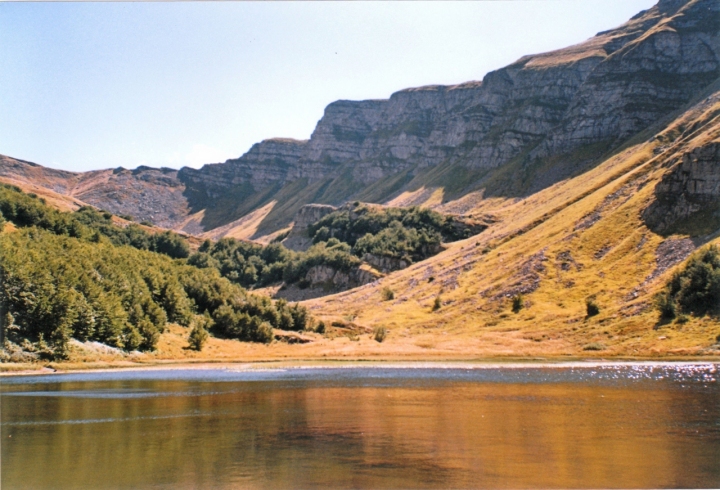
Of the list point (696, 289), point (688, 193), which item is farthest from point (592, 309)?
point (688, 193)

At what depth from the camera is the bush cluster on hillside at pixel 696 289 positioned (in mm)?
126188

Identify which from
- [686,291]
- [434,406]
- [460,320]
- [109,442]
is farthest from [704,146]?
[109,442]

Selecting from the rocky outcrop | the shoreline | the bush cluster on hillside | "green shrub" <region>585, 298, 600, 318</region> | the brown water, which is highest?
the rocky outcrop

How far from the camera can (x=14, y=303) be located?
307 ft

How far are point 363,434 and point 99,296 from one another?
7682 centimetres

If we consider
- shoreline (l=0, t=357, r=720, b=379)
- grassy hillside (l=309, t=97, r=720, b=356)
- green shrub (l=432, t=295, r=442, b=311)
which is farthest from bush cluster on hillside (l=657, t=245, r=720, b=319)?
green shrub (l=432, t=295, r=442, b=311)

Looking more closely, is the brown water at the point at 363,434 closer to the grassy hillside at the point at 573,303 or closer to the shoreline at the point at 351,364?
the shoreline at the point at 351,364

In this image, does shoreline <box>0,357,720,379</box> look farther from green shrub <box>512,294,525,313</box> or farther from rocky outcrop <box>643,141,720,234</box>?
rocky outcrop <box>643,141,720,234</box>

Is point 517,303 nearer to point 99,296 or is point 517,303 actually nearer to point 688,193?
point 688,193

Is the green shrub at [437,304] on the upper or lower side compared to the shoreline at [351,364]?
upper

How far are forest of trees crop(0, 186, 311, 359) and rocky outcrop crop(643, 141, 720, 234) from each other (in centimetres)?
8917

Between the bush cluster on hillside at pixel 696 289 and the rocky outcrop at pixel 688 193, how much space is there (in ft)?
115

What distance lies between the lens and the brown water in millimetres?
33281

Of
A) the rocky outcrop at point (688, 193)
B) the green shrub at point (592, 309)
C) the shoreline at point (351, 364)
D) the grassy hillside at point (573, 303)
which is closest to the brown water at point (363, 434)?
the shoreline at point (351, 364)
